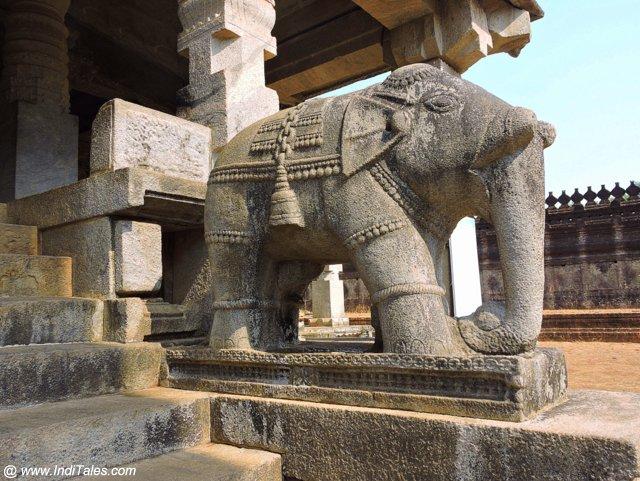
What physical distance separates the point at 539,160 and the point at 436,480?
3.92 ft

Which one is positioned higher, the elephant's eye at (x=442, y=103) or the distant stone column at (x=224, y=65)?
the distant stone column at (x=224, y=65)

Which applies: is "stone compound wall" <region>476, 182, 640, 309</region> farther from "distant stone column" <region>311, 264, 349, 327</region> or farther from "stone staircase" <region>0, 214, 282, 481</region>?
"stone staircase" <region>0, 214, 282, 481</region>

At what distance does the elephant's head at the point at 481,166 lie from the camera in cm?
191

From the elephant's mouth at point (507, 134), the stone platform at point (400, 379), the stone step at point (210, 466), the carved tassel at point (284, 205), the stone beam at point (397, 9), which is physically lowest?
the stone step at point (210, 466)

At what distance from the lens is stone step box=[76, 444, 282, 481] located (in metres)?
1.87

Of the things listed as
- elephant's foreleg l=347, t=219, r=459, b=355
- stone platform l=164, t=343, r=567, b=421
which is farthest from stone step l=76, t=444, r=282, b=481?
elephant's foreleg l=347, t=219, r=459, b=355

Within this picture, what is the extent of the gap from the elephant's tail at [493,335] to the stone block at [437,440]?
0.80 ft

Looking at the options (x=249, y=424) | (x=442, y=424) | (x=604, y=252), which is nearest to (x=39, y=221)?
(x=249, y=424)

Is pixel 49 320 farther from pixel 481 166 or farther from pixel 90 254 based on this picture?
pixel 481 166

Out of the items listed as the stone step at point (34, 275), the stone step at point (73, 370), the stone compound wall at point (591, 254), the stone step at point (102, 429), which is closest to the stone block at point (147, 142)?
the stone step at point (34, 275)

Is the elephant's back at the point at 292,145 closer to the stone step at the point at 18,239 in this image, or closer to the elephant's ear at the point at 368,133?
the elephant's ear at the point at 368,133

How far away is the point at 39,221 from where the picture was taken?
342cm

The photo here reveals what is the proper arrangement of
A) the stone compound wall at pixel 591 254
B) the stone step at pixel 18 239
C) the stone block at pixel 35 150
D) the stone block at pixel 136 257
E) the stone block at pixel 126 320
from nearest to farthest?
the stone block at pixel 126 320 → the stone block at pixel 136 257 → the stone step at pixel 18 239 → the stone block at pixel 35 150 → the stone compound wall at pixel 591 254

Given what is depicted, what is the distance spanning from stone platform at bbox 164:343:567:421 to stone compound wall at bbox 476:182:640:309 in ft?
49.1
